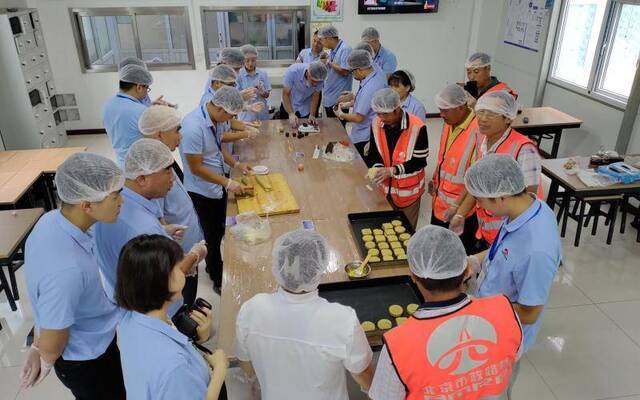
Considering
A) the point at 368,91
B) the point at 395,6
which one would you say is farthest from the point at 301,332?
the point at 395,6

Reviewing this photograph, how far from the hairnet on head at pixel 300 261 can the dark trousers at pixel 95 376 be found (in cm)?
95

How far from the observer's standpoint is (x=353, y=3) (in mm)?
6551

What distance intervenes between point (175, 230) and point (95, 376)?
0.80m

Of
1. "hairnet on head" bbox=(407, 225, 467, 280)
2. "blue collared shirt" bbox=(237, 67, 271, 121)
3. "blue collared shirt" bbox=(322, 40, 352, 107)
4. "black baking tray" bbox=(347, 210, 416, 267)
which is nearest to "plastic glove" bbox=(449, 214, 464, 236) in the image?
"black baking tray" bbox=(347, 210, 416, 267)

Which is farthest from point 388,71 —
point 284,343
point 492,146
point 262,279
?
point 284,343

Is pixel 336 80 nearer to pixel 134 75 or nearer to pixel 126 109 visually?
pixel 134 75

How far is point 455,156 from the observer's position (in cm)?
282

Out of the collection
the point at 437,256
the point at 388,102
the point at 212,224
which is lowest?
→ the point at 212,224

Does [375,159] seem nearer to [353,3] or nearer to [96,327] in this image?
[96,327]

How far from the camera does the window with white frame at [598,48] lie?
4.70 m

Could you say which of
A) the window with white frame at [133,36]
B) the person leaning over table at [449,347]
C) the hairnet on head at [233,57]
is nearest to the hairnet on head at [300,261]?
the person leaning over table at [449,347]

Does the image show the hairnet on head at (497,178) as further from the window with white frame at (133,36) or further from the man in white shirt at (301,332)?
the window with white frame at (133,36)

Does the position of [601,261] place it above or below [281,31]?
below

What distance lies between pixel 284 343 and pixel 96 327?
874mm
